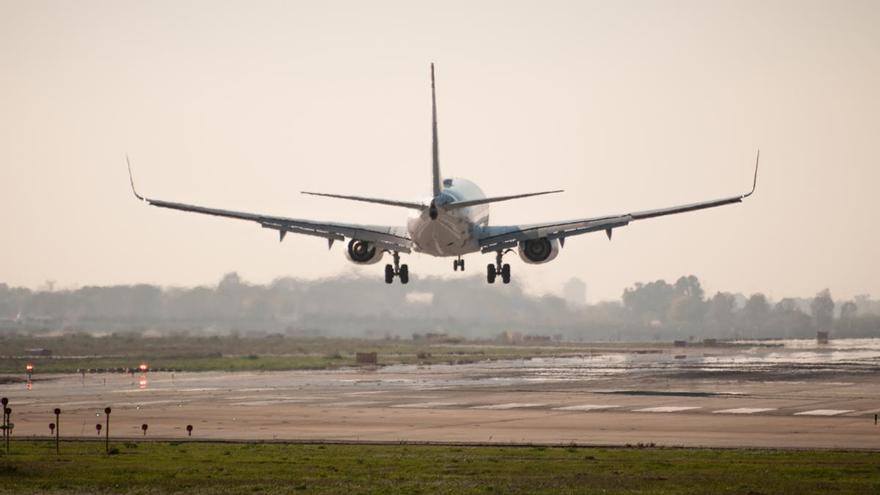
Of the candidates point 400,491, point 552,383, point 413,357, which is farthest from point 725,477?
point 413,357

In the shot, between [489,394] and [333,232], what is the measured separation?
14568 millimetres

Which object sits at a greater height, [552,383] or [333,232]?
[333,232]

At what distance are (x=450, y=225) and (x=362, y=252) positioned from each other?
40.4 ft

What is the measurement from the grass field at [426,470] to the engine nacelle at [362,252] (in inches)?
1244

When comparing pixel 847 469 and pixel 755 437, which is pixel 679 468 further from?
pixel 755 437

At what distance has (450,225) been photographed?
75.5 m

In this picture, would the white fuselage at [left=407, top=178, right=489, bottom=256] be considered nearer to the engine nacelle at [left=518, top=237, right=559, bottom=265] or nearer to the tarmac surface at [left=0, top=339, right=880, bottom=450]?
the engine nacelle at [left=518, top=237, right=559, bottom=265]

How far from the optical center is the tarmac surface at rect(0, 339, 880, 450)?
A: 6041 cm

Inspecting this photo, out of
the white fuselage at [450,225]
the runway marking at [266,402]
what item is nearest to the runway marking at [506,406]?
the white fuselage at [450,225]

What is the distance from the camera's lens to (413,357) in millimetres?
155250

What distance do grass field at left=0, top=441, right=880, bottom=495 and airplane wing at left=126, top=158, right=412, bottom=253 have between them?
2888 centimetres

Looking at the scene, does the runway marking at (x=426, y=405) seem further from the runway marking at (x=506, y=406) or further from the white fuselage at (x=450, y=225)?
the white fuselage at (x=450, y=225)

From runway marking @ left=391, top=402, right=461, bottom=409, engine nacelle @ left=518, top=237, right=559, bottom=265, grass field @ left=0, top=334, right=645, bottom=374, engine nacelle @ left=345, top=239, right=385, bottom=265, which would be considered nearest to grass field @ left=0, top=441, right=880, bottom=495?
runway marking @ left=391, top=402, right=461, bottom=409

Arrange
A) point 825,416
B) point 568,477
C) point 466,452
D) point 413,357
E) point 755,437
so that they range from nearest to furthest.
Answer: point 568,477 → point 466,452 → point 755,437 → point 825,416 → point 413,357
